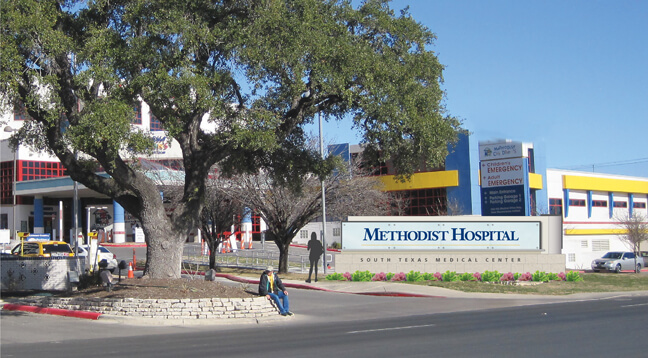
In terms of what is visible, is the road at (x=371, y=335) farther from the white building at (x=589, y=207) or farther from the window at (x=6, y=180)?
the window at (x=6, y=180)

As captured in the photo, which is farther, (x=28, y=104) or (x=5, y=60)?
(x=28, y=104)

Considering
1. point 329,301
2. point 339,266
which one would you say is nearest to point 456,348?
point 329,301

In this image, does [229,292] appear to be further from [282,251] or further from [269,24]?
[282,251]

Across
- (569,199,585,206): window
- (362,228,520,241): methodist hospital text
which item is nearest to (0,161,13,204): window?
(362,228,520,241): methodist hospital text

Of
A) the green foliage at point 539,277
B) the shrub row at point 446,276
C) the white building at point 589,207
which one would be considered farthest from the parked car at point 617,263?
the green foliage at point 539,277

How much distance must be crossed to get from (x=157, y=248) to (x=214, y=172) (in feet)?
50.6

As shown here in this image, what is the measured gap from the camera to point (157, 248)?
17.8m

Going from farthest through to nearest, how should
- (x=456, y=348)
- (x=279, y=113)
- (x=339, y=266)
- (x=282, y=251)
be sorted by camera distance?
(x=282, y=251) < (x=339, y=266) < (x=279, y=113) < (x=456, y=348)

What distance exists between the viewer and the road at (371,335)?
11398mm

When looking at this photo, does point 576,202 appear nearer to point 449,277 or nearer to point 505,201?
point 505,201

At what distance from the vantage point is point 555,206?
53094 mm

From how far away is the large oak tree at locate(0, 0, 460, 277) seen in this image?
1549 centimetres

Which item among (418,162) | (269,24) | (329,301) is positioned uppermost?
(269,24)

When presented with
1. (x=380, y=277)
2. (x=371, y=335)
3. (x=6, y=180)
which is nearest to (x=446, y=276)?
(x=380, y=277)
